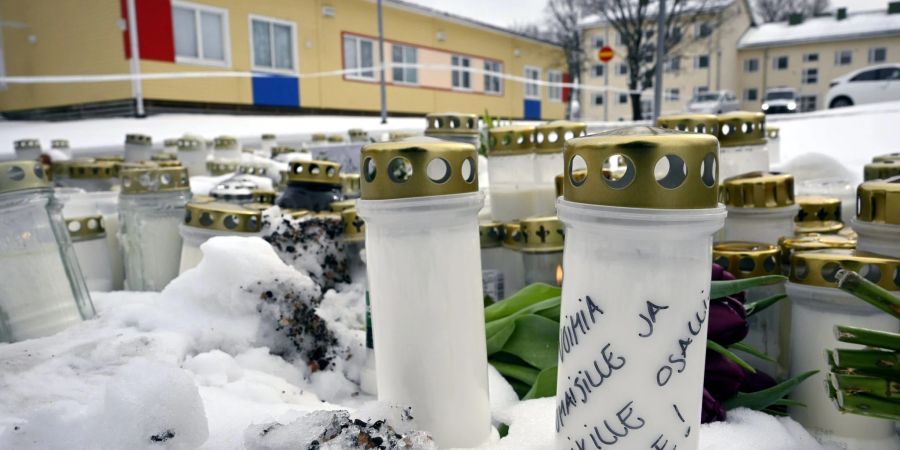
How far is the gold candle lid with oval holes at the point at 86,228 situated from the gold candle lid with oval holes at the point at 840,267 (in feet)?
5.96

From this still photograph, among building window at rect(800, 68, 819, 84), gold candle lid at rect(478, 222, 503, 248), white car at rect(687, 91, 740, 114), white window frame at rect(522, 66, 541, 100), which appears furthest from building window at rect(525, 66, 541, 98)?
building window at rect(800, 68, 819, 84)

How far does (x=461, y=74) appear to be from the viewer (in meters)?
15.7

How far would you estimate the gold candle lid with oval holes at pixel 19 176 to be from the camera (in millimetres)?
1224

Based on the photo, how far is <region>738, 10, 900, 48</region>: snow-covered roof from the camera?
28641 mm

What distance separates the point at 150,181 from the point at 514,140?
1044 mm

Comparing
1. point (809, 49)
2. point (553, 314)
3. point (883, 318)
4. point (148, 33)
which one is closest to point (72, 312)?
point (553, 314)

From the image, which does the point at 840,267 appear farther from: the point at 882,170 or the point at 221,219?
the point at 221,219

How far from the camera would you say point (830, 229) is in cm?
153

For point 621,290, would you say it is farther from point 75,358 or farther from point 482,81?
point 482,81

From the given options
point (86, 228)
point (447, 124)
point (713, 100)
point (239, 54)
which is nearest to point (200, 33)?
point (239, 54)

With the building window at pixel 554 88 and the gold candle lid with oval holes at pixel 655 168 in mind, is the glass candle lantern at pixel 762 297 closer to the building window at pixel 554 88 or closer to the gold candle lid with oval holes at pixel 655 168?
the gold candle lid with oval holes at pixel 655 168

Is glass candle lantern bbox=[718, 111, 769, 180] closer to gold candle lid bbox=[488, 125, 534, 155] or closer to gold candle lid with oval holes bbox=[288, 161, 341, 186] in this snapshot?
gold candle lid bbox=[488, 125, 534, 155]

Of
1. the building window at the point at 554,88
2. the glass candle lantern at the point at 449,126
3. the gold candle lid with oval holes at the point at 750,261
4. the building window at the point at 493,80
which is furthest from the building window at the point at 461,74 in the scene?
the gold candle lid with oval holes at the point at 750,261

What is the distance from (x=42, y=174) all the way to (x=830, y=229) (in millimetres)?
1879
